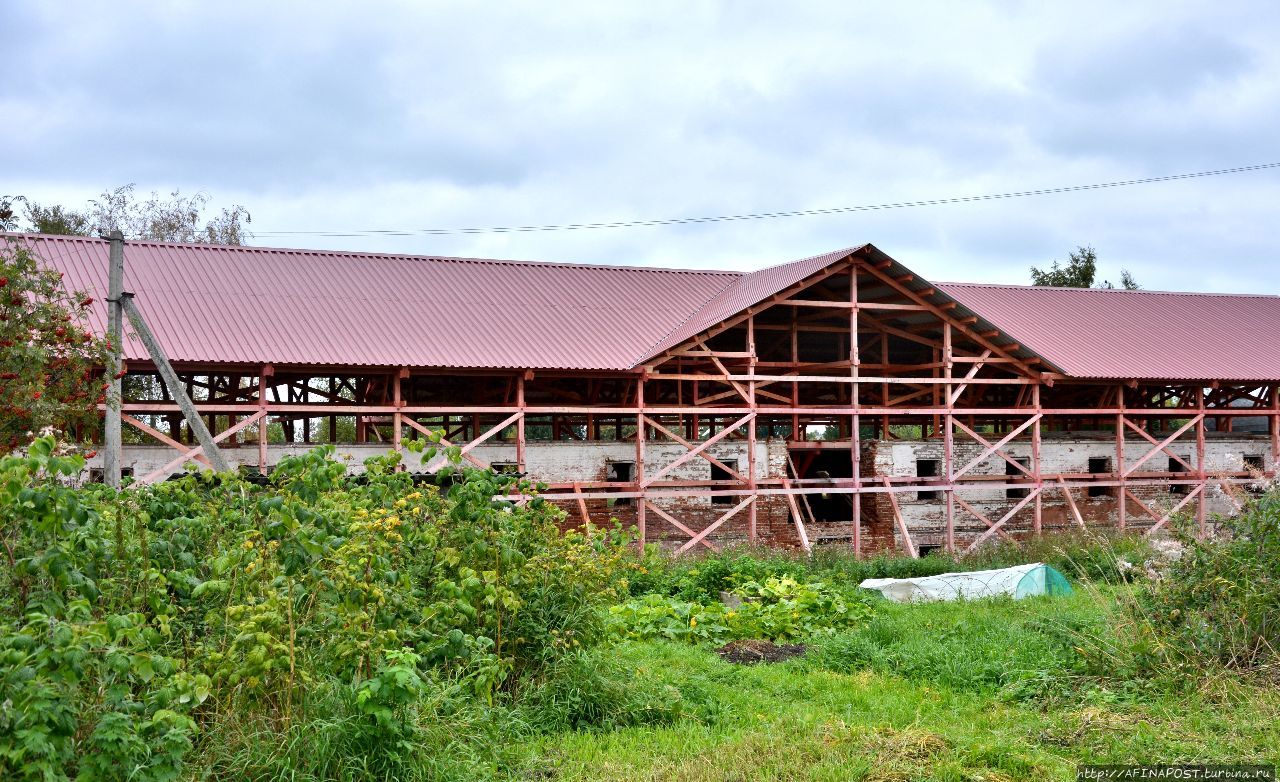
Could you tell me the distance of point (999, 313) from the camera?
27.4 m

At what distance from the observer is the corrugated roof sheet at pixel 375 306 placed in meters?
19.5

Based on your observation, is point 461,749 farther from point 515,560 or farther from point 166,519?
point 166,519

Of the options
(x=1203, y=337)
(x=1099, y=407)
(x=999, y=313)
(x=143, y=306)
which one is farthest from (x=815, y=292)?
(x=143, y=306)

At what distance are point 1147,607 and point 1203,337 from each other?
21.3 meters

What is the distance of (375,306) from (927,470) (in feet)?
42.7

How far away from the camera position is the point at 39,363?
44.5ft

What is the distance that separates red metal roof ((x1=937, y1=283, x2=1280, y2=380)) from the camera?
25.5m

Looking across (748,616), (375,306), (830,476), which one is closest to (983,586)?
(748,616)

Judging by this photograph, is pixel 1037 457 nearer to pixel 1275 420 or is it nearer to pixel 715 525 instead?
pixel 1275 420

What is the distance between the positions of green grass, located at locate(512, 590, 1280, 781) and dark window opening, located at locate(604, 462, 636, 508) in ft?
36.2

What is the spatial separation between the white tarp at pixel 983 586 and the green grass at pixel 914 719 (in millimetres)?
4222

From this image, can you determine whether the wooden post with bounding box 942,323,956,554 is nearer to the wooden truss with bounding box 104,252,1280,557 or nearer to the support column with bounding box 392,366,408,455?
the wooden truss with bounding box 104,252,1280,557

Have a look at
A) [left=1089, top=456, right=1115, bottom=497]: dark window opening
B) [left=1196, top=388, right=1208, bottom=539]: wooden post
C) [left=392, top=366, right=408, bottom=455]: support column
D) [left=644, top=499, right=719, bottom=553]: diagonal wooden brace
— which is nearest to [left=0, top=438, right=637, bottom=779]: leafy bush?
[left=392, top=366, right=408, bottom=455]: support column

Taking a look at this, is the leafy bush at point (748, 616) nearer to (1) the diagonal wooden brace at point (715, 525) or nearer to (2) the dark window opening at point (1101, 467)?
(1) the diagonal wooden brace at point (715, 525)
